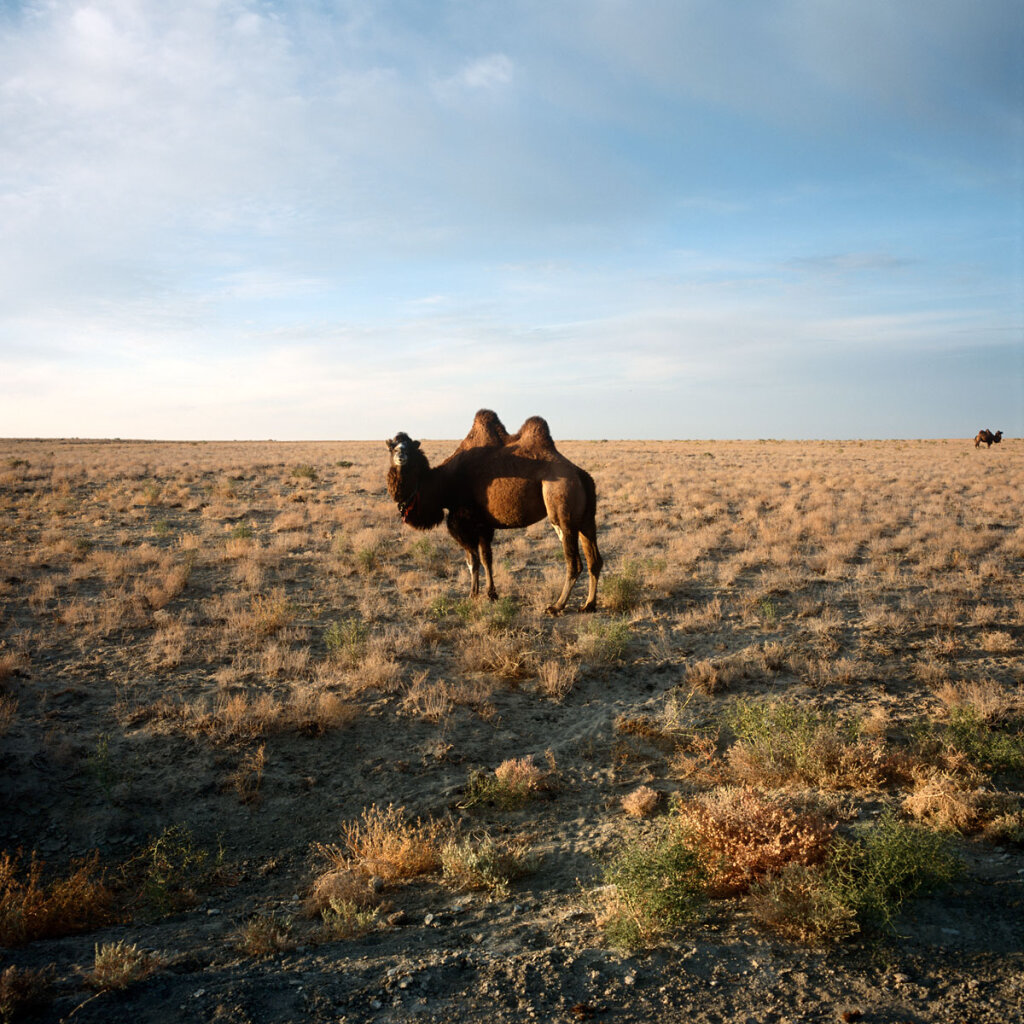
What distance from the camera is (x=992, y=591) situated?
36.8 feet

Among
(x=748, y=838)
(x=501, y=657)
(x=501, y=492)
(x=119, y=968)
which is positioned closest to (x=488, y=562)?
(x=501, y=492)

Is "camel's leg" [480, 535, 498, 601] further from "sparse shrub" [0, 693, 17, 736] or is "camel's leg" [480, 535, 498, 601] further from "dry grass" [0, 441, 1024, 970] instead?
"sparse shrub" [0, 693, 17, 736]

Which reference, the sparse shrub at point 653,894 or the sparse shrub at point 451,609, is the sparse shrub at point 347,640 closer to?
the sparse shrub at point 451,609

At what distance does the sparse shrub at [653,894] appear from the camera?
368cm

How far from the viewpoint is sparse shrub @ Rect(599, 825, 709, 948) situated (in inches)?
145

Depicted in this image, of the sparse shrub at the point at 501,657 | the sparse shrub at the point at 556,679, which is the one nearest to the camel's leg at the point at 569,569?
the sparse shrub at the point at 501,657

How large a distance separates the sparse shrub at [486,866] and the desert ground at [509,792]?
0.09ft

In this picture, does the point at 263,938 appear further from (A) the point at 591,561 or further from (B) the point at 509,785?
(A) the point at 591,561

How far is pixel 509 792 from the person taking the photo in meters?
5.70

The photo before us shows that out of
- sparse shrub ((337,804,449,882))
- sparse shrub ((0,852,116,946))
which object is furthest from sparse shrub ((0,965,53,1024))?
sparse shrub ((337,804,449,882))

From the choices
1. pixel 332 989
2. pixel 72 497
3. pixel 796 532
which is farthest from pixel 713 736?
pixel 72 497

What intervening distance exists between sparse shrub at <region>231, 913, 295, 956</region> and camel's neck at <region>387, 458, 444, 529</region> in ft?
21.4

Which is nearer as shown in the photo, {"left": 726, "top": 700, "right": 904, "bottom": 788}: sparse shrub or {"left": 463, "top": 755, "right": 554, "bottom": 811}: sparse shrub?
{"left": 726, "top": 700, "right": 904, "bottom": 788}: sparse shrub

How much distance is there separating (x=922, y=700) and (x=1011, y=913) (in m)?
3.83
